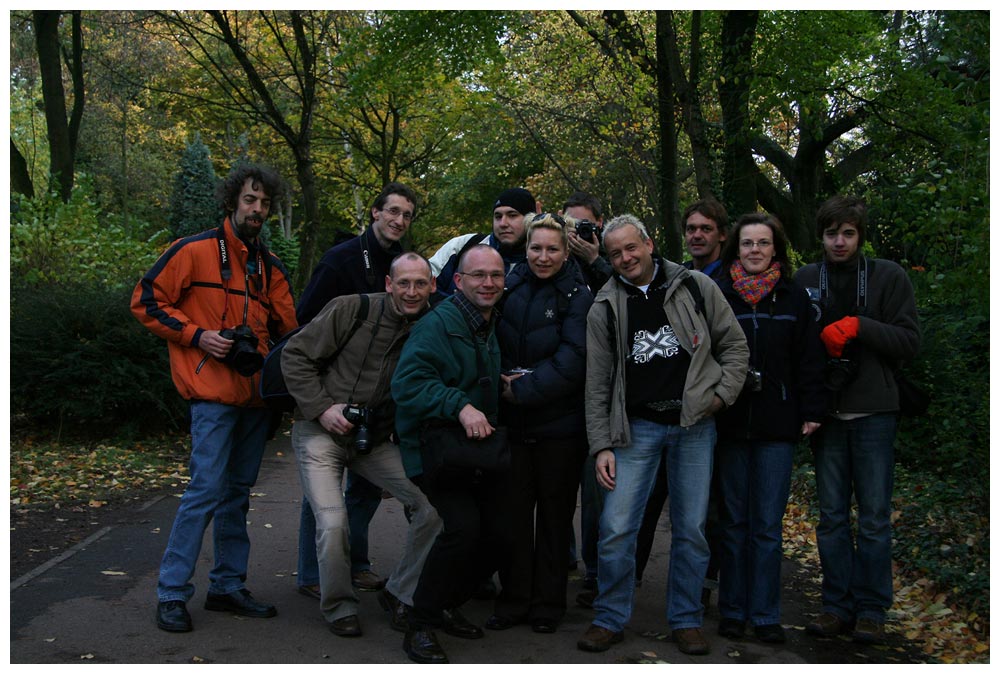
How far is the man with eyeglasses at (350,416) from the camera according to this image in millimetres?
4957

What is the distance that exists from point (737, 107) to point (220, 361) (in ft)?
33.2

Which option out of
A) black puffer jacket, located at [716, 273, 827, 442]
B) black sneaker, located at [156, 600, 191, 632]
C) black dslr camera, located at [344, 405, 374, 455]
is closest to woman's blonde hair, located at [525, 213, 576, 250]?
black puffer jacket, located at [716, 273, 827, 442]

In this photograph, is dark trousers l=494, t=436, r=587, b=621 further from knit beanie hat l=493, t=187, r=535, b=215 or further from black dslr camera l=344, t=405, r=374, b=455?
knit beanie hat l=493, t=187, r=535, b=215

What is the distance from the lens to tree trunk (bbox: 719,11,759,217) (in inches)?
499

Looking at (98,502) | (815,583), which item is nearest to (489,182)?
(98,502)

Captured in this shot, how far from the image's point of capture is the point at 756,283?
16.8 feet

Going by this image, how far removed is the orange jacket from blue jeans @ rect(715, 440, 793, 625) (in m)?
2.65

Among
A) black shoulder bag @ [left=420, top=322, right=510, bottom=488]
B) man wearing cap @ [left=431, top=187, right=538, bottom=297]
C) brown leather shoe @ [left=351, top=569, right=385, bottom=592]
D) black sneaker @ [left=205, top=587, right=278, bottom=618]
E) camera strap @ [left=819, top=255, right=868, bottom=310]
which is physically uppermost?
man wearing cap @ [left=431, top=187, right=538, bottom=297]

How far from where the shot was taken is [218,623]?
5.12 meters

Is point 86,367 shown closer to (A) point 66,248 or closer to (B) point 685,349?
(A) point 66,248


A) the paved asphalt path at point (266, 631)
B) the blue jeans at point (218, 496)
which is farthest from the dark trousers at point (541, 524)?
the blue jeans at point (218, 496)

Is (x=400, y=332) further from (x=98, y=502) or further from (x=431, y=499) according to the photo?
(x=98, y=502)

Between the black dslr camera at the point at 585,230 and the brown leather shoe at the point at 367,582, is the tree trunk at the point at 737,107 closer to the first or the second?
the black dslr camera at the point at 585,230

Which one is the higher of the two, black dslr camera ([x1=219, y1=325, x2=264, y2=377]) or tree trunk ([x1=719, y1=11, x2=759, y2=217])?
tree trunk ([x1=719, y1=11, x2=759, y2=217])
